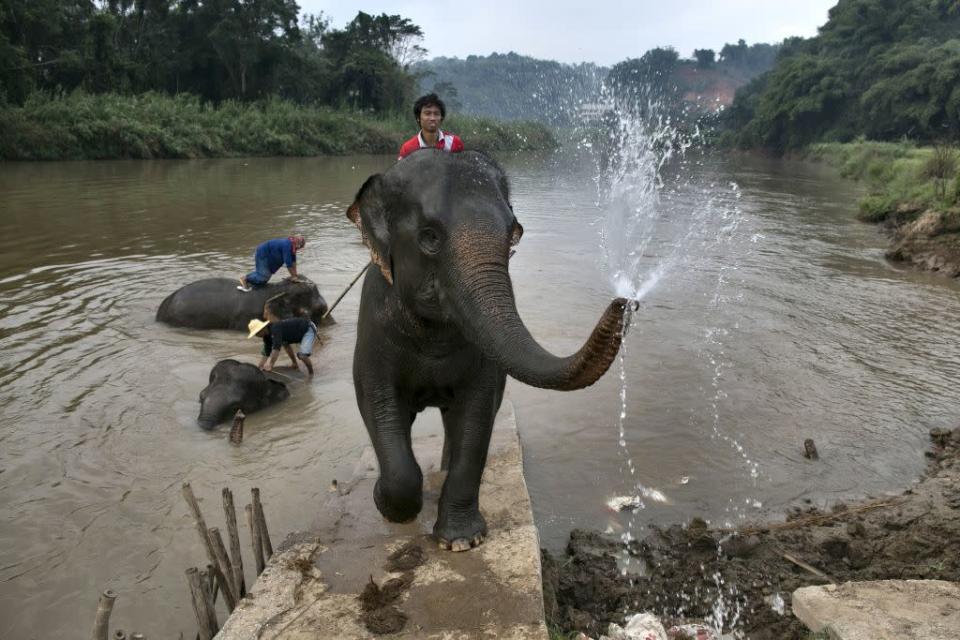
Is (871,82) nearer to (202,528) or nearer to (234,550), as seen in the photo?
(234,550)

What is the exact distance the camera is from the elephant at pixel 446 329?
2.58 metres

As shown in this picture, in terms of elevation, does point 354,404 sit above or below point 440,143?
below

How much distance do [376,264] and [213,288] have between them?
6.37 meters

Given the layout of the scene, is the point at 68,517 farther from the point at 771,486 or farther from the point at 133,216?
the point at 133,216

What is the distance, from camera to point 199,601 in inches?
123

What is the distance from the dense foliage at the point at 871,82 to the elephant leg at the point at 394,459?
4350cm

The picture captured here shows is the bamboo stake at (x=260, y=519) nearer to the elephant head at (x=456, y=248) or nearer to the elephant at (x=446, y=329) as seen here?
the elephant at (x=446, y=329)

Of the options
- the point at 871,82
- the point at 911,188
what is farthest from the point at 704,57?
the point at 911,188

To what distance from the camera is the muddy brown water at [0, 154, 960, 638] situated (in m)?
4.62

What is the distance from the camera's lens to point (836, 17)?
204ft

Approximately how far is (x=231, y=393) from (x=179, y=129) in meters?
32.3

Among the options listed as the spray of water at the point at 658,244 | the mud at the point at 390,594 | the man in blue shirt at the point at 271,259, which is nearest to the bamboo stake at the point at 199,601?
the mud at the point at 390,594

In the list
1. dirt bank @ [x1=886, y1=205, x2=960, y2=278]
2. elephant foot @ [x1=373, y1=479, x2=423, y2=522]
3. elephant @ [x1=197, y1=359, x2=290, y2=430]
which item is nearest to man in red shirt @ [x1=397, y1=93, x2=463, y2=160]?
elephant foot @ [x1=373, y1=479, x2=423, y2=522]

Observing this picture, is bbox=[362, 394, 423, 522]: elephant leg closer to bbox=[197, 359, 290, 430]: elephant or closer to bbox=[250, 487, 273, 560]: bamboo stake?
bbox=[250, 487, 273, 560]: bamboo stake
